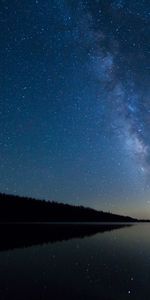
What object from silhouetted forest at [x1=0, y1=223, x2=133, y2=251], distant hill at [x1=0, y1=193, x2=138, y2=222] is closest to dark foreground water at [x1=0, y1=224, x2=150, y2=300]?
silhouetted forest at [x1=0, y1=223, x2=133, y2=251]

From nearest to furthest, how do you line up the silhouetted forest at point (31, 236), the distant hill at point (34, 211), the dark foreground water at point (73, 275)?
the dark foreground water at point (73, 275), the silhouetted forest at point (31, 236), the distant hill at point (34, 211)

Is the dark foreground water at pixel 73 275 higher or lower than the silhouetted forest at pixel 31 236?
higher

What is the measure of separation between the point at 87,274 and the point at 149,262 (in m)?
7.00

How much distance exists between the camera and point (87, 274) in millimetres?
20328

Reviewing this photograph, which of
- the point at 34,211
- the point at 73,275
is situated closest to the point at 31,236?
the point at 73,275

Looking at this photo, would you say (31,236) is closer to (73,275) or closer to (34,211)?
A: (73,275)

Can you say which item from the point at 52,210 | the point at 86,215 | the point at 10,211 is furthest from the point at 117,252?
the point at 86,215

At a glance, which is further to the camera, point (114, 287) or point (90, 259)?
point (90, 259)

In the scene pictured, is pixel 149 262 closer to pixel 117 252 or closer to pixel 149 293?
pixel 117 252

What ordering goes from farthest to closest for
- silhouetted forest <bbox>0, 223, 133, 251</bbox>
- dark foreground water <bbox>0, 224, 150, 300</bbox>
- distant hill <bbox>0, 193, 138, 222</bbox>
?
distant hill <bbox>0, 193, 138, 222</bbox> < silhouetted forest <bbox>0, 223, 133, 251</bbox> < dark foreground water <bbox>0, 224, 150, 300</bbox>

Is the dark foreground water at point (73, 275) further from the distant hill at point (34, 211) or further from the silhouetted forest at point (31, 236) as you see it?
the distant hill at point (34, 211)

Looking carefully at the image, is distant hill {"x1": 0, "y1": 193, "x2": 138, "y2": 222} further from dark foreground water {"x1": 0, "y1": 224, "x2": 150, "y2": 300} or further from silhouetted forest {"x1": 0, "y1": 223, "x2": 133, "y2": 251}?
dark foreground water {"x1": 0, "y1": 224, "x2": 150, "y2": 300}

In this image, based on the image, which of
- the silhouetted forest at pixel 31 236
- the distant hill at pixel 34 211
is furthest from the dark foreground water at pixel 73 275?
the distant hill at pixel 34 211

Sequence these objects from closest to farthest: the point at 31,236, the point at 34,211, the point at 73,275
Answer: the point at 73,275 → the point at 31,236 → the point at 34,211
